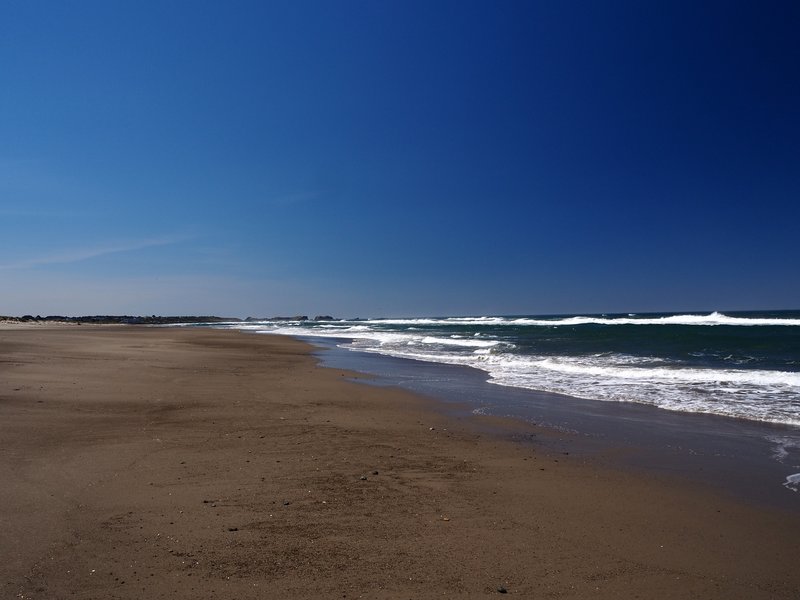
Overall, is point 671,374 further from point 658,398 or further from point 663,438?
point 663,438

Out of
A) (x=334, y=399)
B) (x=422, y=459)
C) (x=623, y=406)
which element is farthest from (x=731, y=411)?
(x=334, y=399)

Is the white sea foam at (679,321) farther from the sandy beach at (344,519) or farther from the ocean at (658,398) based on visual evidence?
the sandy beach at (344,519)

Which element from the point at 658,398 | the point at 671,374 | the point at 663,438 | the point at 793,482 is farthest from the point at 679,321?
the point at 793,482

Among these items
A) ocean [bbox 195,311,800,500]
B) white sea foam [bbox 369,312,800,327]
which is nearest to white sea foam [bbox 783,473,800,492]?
ocean [bbox 195,311,800,500]

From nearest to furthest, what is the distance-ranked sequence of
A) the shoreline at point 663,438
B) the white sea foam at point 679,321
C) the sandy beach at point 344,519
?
the sandy beach at point 344,519, the shoreline at point 663,438, the white sea foam at point 679,321

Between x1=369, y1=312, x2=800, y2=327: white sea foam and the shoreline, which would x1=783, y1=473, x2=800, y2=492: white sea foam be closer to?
the shoreline

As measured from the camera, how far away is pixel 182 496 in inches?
180

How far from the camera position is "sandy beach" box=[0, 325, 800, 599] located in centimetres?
328

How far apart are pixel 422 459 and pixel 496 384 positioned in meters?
7.88

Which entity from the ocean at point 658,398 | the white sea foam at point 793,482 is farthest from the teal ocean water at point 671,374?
the white sea foam at point 793,482

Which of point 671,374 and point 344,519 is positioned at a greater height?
point 671,374

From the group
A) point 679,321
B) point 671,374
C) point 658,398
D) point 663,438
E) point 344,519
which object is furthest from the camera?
point 679,321

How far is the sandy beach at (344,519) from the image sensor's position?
3.28 meters

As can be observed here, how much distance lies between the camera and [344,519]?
13.7ft
